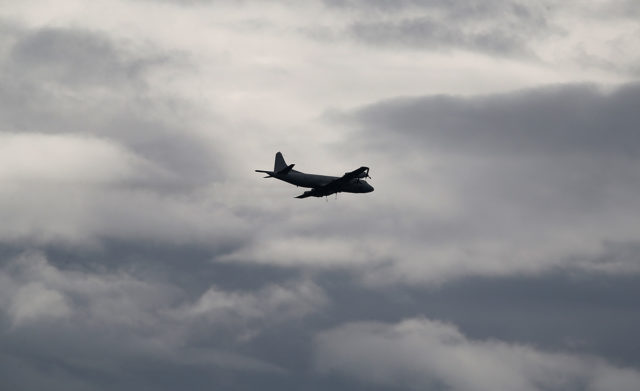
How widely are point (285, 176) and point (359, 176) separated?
13915 millimetres

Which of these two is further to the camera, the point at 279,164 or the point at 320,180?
the point at 279,164

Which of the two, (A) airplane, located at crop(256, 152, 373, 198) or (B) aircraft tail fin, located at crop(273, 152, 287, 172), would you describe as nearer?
(A) airplane, located at crop(256, 152, 373, 198)

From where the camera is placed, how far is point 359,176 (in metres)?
162

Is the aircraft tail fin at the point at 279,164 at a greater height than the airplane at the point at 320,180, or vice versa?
the aircraft tail fin at the point at 279,164

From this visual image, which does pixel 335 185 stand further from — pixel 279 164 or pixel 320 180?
pixel 279 164

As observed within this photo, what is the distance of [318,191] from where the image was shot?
161250 mm

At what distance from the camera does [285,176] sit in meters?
160

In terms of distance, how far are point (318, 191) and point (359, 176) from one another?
323 inches

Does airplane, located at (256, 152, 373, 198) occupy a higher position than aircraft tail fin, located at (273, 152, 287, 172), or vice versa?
aircraft tail fin, located at (273, 152, 287, 172)

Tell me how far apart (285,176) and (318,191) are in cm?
684

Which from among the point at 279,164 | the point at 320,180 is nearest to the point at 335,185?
the point at 320,180

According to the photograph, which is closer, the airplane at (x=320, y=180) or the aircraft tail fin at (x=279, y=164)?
the airplane at (x=320, y=180)
